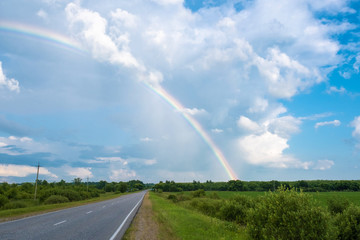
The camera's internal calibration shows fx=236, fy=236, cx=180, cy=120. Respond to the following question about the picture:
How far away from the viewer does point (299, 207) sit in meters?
8.48

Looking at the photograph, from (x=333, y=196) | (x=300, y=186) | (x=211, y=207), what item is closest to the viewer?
(x=333, y=196)

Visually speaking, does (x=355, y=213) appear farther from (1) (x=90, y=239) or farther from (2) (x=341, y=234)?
(1) (x=90, y=239)

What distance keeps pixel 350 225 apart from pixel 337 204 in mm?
3386

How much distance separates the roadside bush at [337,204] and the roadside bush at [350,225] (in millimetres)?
2816

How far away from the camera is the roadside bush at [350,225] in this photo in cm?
926

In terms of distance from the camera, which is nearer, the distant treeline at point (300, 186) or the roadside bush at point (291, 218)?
the roadside bush at point (291, 218)

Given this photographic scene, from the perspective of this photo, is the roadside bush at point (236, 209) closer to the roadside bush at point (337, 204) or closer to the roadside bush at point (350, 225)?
the roadside bush at point (337, 204)

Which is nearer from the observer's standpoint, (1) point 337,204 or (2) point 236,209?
(1) point 337,204

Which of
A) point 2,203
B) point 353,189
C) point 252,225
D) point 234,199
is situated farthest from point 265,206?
point 353,189

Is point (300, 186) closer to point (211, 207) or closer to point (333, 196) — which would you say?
point (211, 207)

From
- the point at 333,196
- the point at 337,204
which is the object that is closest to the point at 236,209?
the point at 333,196

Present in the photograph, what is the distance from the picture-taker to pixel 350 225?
30.7 ft

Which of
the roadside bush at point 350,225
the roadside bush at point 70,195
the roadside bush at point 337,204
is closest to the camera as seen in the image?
the roadside bush at point 350,225

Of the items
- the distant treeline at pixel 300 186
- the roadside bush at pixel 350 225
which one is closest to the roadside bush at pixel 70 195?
the roadside bush at pixel 350 225
